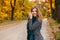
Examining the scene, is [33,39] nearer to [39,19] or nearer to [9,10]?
[39,19]

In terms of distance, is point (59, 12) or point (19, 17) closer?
point (59, 12)

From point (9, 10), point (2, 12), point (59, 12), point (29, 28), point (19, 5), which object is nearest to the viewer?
point (29, 28)

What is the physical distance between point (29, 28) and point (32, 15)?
34cm

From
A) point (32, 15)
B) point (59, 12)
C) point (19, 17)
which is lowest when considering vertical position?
point (19, 17)

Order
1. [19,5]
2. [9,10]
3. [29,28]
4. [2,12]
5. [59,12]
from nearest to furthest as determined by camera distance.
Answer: [29,28], [59,12], [2,12], [9,10], [19,5]

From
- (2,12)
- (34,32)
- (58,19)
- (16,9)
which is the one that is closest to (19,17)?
(16,9)

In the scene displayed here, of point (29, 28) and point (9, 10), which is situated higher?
point (29, 28)

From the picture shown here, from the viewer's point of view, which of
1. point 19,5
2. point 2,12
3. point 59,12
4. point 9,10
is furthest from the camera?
point 19,5

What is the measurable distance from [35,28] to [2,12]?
4999 cm

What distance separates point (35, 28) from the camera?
6.32m

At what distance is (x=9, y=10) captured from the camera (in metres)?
61.6

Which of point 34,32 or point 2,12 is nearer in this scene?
point 34,32

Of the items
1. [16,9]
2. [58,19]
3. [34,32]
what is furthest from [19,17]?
[34,32]

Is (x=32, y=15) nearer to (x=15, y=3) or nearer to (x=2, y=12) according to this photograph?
(x=2, y=12)
